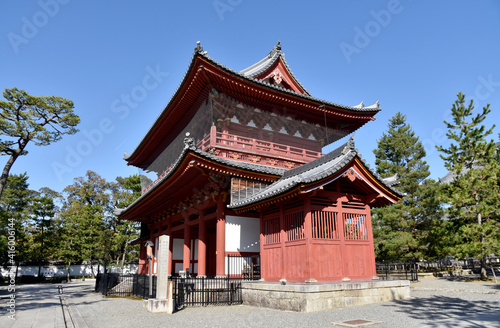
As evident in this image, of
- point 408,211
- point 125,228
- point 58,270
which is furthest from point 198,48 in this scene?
point 58,270

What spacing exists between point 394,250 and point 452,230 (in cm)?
520

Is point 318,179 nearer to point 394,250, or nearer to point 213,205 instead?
point 213,205

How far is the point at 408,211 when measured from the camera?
89.1 ft

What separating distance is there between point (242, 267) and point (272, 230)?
9.04 feet

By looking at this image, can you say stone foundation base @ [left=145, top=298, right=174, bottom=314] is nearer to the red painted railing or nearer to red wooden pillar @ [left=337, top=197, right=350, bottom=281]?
red wooden pillar @ [left=337, top=197, right=350, bottom=281]

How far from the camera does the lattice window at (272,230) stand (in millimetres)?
13297

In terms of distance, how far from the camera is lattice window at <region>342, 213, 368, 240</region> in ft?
42.1

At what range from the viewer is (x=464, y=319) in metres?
8.17

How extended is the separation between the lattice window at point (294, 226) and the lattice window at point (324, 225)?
1.53ft

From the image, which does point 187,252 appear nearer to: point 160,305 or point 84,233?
point 160,305

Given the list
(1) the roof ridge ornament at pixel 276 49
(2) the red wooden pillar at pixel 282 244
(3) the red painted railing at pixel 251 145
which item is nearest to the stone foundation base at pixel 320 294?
(2) the red wooden pillar at pixel 282 244

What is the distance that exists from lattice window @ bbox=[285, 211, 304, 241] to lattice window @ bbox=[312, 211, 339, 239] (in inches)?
18.4

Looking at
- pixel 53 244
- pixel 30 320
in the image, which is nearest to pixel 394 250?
pixel 30 320

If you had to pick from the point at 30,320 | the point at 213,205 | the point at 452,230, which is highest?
the point at 213,205
